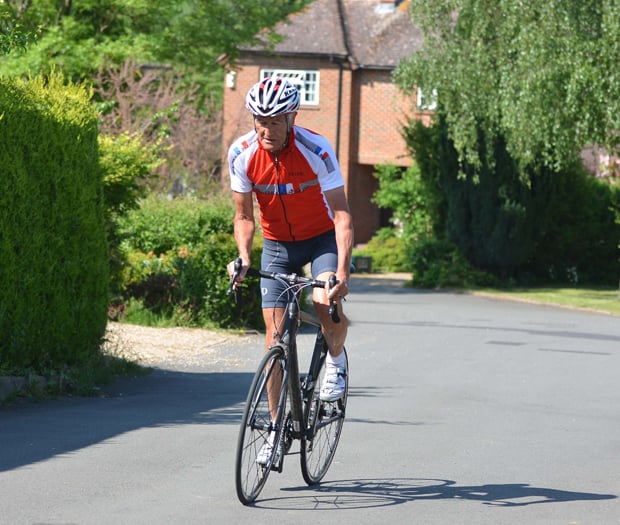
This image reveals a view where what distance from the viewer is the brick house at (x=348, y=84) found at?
41.2 metres

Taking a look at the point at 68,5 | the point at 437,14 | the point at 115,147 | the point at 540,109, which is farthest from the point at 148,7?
the point at 115,147

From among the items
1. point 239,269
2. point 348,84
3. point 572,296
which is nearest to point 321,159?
point 239,269

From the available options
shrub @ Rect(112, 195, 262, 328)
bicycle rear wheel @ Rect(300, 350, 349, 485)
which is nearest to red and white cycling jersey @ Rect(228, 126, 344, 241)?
bicycle rear wheel @ Rect(300, 350, 349, 485)

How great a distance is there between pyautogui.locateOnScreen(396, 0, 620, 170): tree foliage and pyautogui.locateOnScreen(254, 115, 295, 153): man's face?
18827 mm

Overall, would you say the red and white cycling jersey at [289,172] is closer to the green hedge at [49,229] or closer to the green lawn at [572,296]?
the green hedge at [49,229]

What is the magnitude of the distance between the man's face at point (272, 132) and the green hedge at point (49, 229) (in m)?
3.79

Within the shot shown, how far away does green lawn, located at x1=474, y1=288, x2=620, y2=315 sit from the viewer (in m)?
25.5

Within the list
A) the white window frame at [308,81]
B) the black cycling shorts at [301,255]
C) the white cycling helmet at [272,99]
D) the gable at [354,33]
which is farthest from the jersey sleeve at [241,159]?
the white window frame at [308,81]

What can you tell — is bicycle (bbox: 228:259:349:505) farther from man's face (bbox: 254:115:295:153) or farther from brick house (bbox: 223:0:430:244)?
brick house (bbox: 223:0:430:244)

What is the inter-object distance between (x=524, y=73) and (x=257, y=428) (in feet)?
68.2

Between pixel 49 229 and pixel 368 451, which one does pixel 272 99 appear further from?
pixel 49 229

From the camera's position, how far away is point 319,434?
6746mm

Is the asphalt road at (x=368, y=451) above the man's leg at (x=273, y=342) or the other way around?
the other way around

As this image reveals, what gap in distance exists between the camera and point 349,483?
22.0 feet
